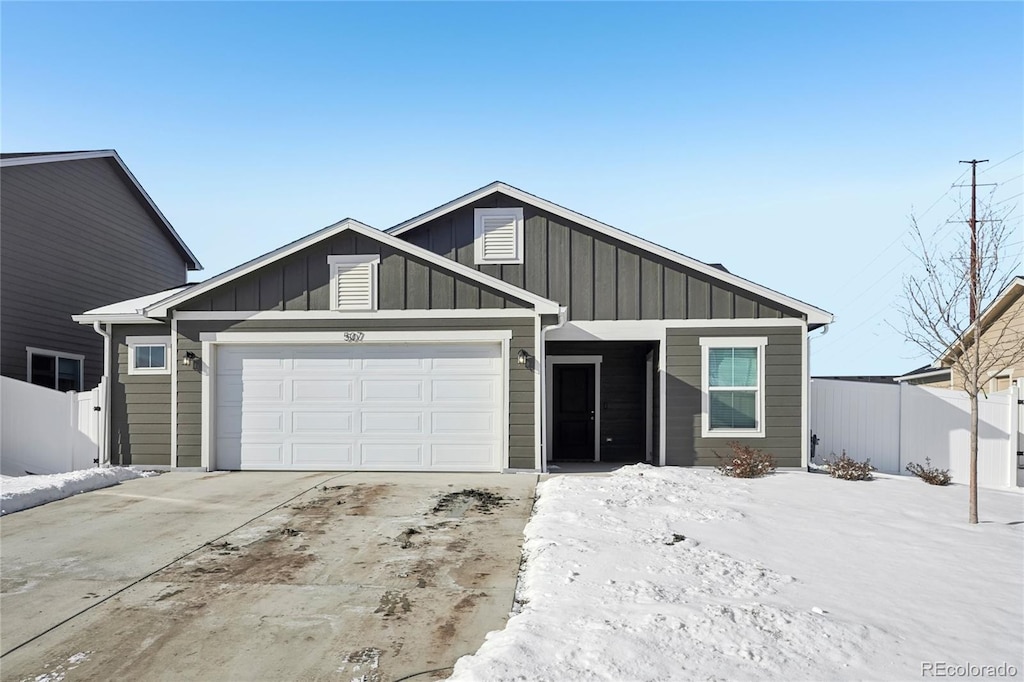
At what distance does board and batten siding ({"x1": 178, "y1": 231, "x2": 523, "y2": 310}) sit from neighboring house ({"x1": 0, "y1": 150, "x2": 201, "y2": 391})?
5919mm

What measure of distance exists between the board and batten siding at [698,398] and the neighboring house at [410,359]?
3cm

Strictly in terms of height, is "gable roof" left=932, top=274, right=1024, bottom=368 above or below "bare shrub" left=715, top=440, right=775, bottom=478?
above

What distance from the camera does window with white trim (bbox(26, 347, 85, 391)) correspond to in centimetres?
1557

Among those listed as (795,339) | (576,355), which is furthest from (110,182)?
(795,339)

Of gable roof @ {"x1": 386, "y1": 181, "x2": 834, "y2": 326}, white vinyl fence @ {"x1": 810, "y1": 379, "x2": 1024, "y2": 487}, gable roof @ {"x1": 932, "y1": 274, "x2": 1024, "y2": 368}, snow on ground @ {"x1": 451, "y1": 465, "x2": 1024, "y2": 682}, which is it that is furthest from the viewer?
gable roof @ {"x1": 932, "y1": 274, "x2": 1024, "y2": 368}

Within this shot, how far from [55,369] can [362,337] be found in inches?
368

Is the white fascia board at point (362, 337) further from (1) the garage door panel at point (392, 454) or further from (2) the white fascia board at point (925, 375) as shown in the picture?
(2) the white fascia board at point (925, 375)

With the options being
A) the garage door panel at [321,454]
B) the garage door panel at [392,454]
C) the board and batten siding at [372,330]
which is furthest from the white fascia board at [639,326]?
the garage door panel at [321,454]

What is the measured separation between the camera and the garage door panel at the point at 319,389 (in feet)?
39.8

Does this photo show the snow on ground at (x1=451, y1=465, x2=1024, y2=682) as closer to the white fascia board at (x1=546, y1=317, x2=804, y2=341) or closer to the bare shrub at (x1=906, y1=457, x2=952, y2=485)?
the bare shrub at (x1=906, y1=457, x2=952, y2=485)

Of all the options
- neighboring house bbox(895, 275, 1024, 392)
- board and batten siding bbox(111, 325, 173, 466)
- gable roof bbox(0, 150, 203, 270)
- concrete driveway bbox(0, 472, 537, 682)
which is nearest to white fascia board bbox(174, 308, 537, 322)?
board and batten siding bbox(111, 325, 173, 466)

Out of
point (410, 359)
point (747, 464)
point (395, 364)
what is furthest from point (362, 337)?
point (747, 464)

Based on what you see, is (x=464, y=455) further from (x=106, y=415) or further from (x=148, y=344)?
(x=106, y=415)

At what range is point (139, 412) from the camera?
12602mm
